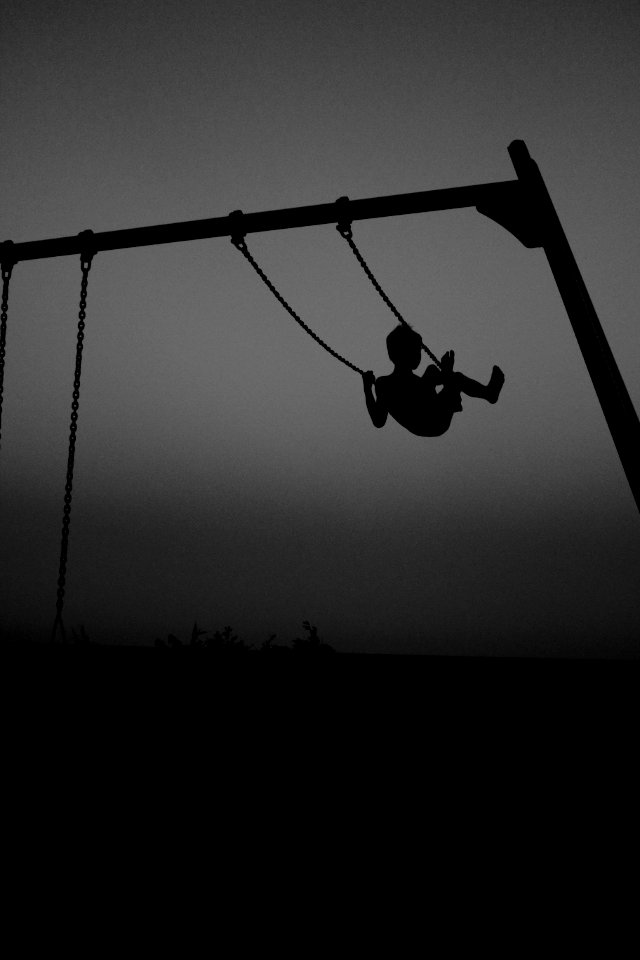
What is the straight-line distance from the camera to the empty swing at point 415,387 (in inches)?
116

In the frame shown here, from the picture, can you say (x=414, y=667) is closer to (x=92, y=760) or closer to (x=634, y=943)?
(x=634, y=943)

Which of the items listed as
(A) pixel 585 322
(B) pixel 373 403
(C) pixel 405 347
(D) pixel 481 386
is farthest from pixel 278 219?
(A) pixel 585 322

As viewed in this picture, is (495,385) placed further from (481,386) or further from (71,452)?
(71,452)

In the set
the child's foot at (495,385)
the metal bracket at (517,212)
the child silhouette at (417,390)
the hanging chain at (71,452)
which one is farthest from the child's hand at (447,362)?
the hanging chain at (71,452)

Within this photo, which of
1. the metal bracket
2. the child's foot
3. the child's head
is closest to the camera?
the metal bracket

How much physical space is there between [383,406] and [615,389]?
1332 millimetres

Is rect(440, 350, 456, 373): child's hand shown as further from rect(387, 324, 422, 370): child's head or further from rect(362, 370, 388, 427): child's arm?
rect(362, 370, 388, 427): child's arm

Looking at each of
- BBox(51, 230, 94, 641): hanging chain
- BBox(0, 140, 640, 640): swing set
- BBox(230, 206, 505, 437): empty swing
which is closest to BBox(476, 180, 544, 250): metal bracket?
BBox(0, 140, 640, 640): swing set

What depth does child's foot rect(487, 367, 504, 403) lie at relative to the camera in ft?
9.59

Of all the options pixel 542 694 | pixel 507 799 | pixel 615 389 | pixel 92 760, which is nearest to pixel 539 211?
pixel 615 389

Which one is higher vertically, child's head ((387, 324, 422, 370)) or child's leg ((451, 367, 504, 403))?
child's head ((387, 324, 422, 370))

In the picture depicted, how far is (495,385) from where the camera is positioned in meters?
2.93

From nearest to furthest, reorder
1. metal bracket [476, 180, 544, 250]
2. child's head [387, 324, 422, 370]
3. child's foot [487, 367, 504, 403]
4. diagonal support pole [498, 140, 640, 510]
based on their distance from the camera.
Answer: diagonal support pole [498, 140, 640, 510], metal bracket [476, 180, 544, 250], child's foot [487, 367, 504, 403], child's head [387, 324, 422, 370]

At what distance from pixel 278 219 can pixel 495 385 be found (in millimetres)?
1479
